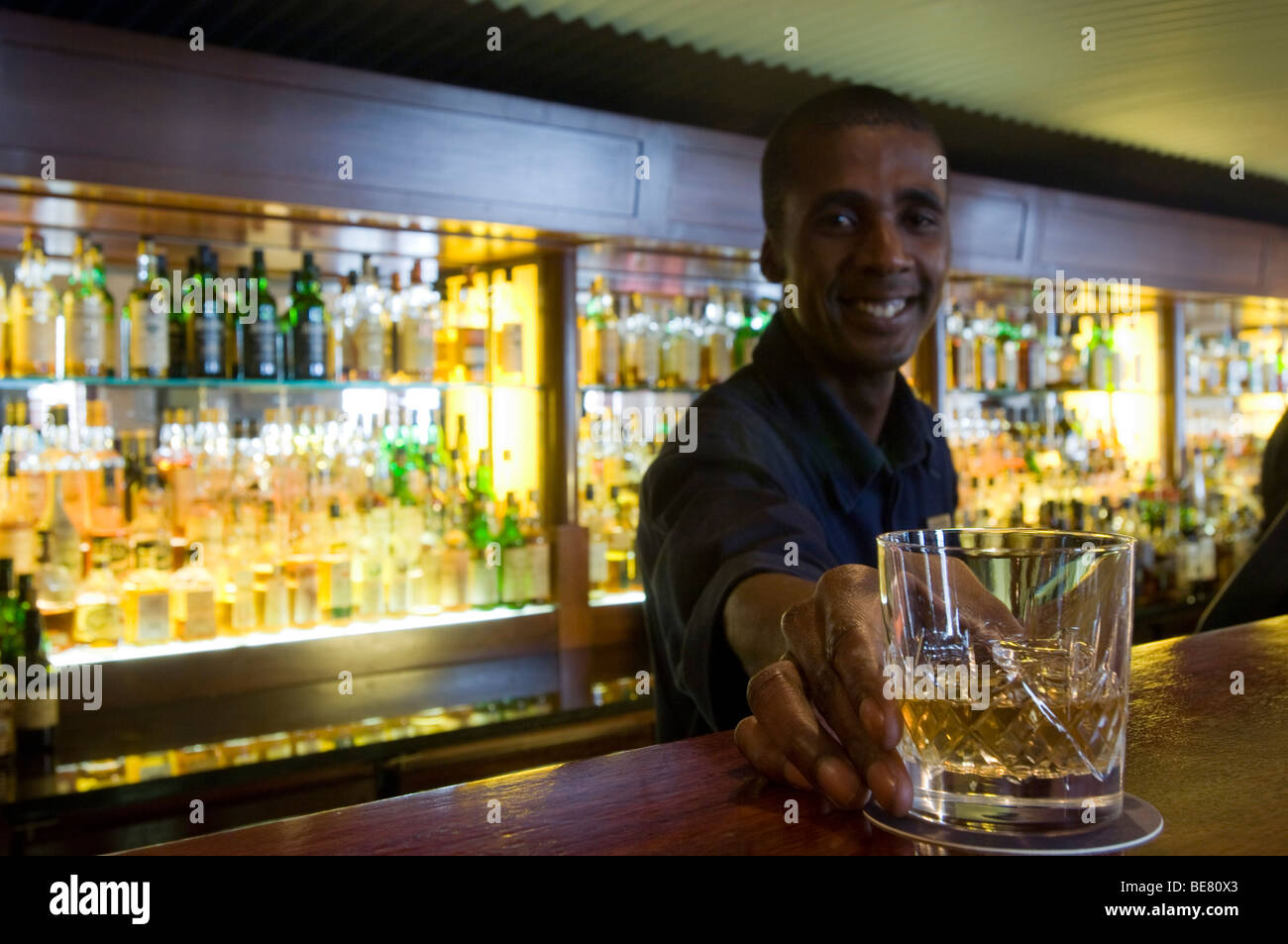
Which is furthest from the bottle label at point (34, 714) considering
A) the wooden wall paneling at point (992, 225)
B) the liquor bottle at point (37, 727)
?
the wooden wall paneling at point (992, 225)

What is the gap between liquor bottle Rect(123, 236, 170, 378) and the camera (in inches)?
106

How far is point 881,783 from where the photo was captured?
0.46 m

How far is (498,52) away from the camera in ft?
11.0

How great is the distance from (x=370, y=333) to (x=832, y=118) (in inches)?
74.6

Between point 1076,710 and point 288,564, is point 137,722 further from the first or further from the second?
point 1076,710

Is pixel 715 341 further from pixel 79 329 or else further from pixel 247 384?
pixel 79 329

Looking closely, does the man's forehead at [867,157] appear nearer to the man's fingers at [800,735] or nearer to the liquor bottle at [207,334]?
the man's fingers at [800,735]

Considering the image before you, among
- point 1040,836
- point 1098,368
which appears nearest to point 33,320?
point 1040,836

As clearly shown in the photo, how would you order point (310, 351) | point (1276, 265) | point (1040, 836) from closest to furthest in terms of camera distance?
point (1040, 836) → point (310, 351) → point (1276, 265)

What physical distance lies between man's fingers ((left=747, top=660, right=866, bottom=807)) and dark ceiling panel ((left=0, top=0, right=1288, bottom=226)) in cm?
285

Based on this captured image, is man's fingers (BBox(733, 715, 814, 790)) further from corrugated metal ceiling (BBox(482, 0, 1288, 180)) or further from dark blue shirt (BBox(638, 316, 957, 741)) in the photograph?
corrugated metal ceiling (BBox(482, 0, 1288, 180))

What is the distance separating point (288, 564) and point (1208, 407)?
4697mm

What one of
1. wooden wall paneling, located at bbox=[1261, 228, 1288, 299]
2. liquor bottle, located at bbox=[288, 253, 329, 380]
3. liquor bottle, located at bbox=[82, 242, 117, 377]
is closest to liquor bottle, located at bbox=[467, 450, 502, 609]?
liquor bottle, located at bbox=[288, 253, 329, 380]

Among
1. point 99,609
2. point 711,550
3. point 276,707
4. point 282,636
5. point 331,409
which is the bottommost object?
point 276,707
